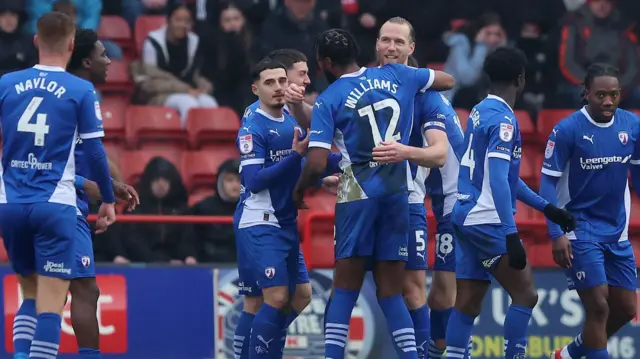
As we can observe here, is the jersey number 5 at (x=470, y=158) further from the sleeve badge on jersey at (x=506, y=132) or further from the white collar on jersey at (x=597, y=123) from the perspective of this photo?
the white collar on jersey at (x=597, y=123)

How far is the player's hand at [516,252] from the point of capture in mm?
9352

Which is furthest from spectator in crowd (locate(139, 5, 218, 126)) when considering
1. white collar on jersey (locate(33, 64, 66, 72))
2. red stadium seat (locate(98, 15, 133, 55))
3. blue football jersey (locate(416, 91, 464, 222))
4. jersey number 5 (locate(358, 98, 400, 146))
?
white collar on jersey (locate(33, 64, 66, 72))

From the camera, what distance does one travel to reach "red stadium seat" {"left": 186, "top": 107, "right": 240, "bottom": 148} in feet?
49.7

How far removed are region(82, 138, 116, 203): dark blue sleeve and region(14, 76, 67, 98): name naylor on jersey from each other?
372 millimetres

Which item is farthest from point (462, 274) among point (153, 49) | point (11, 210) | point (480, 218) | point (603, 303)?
point (153, 49)

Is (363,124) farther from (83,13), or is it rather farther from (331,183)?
(83,13)

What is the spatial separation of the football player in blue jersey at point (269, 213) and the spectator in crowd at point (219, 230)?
3.12m

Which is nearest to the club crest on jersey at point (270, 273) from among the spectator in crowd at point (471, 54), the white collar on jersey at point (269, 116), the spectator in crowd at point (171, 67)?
the white collar on jersey at point (269, 116)

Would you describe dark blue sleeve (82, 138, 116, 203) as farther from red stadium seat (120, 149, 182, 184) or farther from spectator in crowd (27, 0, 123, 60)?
spectator in crowd (27, 0, 123, 60)

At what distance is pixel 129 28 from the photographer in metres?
16.4

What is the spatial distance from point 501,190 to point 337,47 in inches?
60.0

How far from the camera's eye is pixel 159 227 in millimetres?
13094

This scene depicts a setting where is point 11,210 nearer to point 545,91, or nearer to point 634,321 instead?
point 634,321

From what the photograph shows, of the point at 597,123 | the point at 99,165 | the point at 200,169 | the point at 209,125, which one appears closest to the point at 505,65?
the point at 597,123
